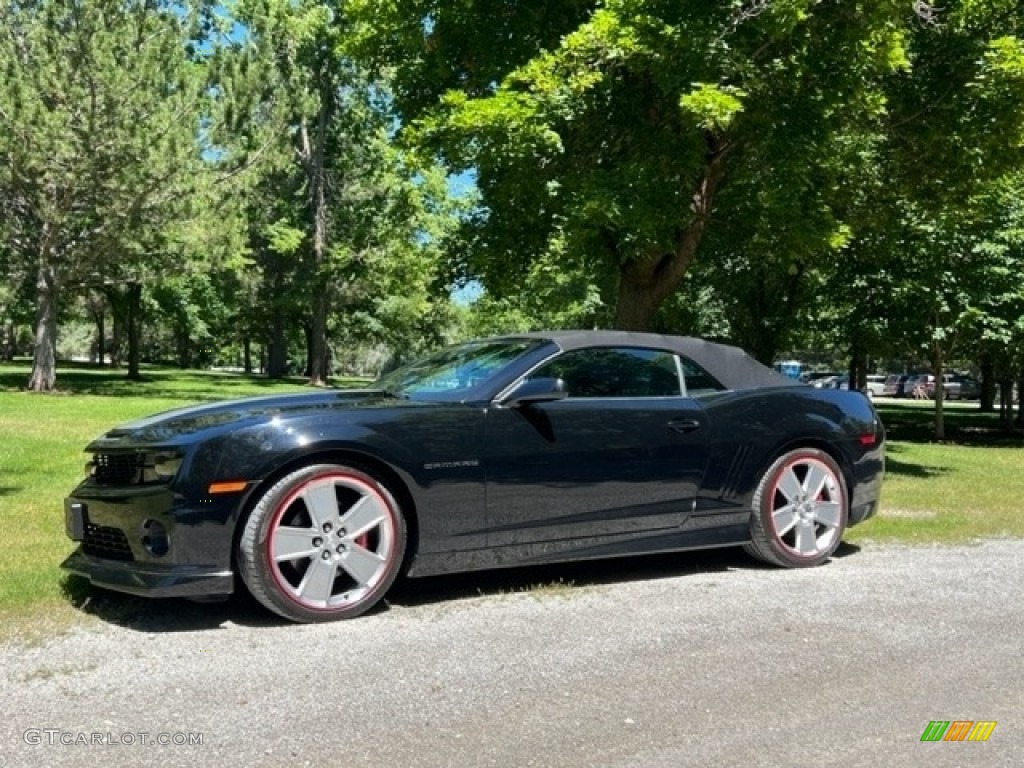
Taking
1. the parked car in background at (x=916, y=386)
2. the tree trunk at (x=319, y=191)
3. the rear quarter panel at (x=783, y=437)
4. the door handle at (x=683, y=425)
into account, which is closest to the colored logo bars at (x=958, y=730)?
the rear quarter panel at (x=783, y=437)

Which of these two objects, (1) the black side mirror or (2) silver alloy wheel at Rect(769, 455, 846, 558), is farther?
(2) silver alloy wheel at Rect(769, 455, 846, 558)

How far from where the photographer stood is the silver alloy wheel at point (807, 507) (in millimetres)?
5918

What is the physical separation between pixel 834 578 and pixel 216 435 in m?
3.59

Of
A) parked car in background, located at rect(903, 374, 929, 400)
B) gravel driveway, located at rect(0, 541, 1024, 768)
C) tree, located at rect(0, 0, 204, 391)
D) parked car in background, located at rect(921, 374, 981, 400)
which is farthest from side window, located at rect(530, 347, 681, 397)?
parked car in background, located at rect(903, 374, 929, 400)

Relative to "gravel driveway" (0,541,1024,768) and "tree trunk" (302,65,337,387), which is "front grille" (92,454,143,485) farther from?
"tree trunk" (302,65,337,387)

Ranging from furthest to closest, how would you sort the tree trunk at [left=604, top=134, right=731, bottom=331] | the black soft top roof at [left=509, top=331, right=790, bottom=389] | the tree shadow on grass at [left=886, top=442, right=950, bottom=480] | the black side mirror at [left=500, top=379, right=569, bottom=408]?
the tree shadow on grass at [left=886, top=442, right=950, bottom=480] → the tree trunk at [left=604, top=134, right=731, bottom=331] → the black soft top roof at [left=509, top=331, right=790, bottom=389] → the black side mirror at [left=500, top=379, right=569, bottom=408]

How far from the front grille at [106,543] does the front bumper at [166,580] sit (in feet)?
0.30

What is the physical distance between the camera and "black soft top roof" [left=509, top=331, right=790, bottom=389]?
571 centimetres

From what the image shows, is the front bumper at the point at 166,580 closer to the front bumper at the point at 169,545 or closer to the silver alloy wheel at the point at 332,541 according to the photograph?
the front bumper at the point at 169,545

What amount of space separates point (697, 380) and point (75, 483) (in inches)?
228

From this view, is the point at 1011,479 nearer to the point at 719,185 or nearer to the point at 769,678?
the point at 719,185

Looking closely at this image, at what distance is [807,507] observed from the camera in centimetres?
602

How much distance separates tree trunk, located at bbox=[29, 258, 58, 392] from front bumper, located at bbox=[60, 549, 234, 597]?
21.6 metres

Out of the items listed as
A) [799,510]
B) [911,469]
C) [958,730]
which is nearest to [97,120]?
[911,469]
